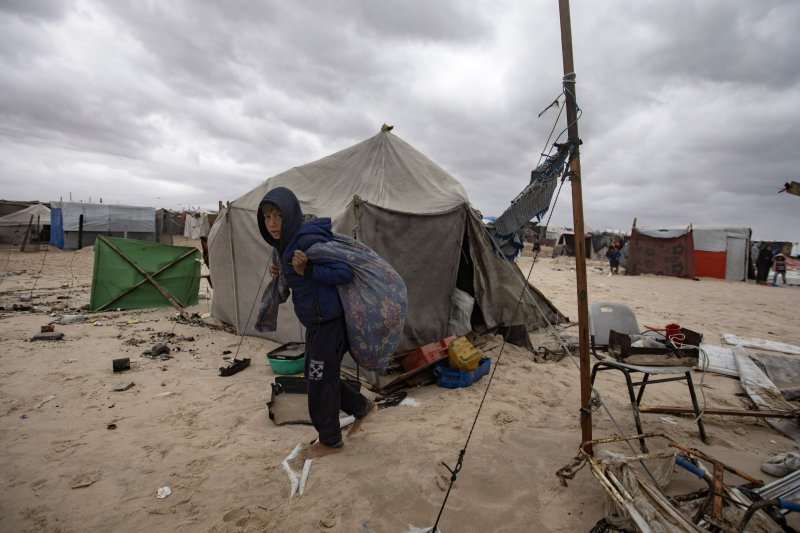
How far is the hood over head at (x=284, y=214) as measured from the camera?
249 centimetres

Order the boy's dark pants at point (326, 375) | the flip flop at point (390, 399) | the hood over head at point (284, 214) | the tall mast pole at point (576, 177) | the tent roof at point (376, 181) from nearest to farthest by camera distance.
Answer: the tall mast pole at point (576, 177) < the hood over head at point (284, 214) < the boy's dark pants at point (326, 375) < the flip flop at point (390, 399) < the tent roof at point (376, 181)

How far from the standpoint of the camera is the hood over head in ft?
8.17

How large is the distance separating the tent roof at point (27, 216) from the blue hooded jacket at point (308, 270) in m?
25.7

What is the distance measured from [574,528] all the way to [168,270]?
337 inches

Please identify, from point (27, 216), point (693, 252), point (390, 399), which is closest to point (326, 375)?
point (390, 399)

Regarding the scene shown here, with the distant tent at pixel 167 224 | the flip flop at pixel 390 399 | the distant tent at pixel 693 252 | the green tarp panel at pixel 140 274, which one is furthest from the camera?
the distant tent at pixel 167 224

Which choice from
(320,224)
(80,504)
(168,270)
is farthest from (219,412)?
(168,270)

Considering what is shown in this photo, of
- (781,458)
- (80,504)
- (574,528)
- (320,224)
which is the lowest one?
(80,504)

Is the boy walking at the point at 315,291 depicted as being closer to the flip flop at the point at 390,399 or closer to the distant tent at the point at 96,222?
the flip flop at the point at 390,399

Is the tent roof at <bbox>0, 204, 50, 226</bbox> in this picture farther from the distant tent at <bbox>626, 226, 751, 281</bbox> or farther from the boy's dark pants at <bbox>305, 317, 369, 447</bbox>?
the distant tent at <bbox>626, 226, 751, 281</bbox>

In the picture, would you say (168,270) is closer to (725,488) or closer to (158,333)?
(158,333)

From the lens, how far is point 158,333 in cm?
625

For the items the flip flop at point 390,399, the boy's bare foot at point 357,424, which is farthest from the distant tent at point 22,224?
the boy's bare foot at point 357,424

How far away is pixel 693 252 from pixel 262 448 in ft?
66.3
